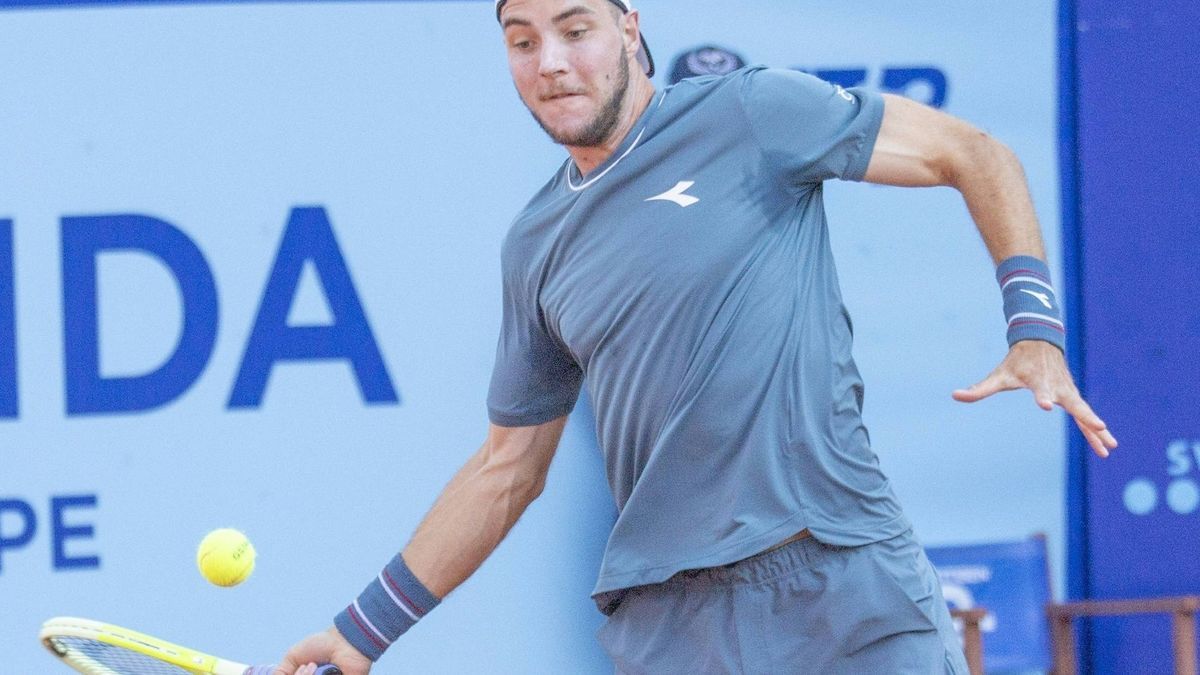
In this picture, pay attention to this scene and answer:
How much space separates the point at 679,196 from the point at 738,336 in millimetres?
255

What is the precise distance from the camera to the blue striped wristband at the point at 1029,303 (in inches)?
95.3

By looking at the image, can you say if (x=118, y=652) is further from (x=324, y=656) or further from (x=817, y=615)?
(x=817, y=615)

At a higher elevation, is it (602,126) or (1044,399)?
(602,126)

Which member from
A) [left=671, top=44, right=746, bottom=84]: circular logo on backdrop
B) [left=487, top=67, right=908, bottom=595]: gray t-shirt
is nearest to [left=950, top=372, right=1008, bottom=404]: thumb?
[left=487, top=67, right=908, bottom=595]: gray t-shirt

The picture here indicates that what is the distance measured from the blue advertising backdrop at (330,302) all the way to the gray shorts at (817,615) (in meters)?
2.04

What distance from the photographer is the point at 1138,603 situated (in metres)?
4.32

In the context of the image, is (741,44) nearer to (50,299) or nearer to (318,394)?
(318,394)

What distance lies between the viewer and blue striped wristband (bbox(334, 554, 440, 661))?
2.90 m

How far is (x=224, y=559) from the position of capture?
3.26m

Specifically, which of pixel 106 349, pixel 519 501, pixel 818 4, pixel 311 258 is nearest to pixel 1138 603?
pixel 818 4

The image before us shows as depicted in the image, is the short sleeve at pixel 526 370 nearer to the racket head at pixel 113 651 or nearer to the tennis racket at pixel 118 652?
the tennis racket at pixel 118 652

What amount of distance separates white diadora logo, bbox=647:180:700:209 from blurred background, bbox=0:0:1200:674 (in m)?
1.99

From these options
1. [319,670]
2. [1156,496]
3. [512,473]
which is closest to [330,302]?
[512,473]

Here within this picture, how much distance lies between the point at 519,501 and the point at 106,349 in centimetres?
202
